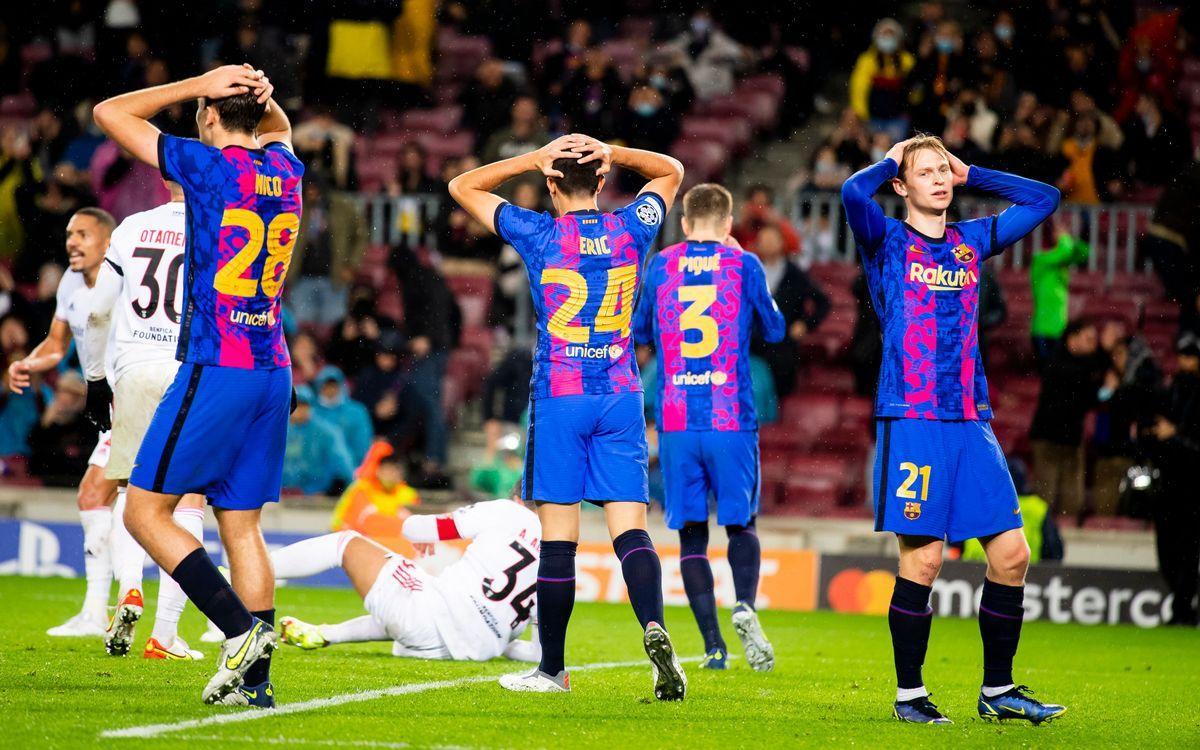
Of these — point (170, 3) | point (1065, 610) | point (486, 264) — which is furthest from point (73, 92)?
point (1065, 610)

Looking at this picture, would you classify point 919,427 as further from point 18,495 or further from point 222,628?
point 18,495

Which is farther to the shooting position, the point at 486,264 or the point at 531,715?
the point at 486,264

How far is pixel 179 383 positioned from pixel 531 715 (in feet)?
5.90

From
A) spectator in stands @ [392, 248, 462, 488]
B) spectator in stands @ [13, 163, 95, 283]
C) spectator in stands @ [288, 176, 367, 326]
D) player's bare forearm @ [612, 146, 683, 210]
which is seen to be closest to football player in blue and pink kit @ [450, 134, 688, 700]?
player's bare forearm @ [612, 146, 683, 210]

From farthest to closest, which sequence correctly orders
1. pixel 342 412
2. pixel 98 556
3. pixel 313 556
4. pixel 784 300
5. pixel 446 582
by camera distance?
pixel 342 412, pixel 784 300, pixel 98 556, pixel 313 556, pixel 446 582

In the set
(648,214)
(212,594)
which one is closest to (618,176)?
(648,214)

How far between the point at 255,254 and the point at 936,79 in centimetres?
1329

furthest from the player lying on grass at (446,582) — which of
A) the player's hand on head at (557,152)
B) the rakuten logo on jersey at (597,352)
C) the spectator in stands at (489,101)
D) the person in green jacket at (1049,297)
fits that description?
the spectator in stands at (489,101)

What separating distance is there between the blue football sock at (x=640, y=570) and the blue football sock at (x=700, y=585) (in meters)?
1.61

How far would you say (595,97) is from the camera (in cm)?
1852

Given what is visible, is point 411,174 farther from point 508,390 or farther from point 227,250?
point 227,250

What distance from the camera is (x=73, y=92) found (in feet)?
66.3

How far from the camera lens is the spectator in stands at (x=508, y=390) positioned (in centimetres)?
1609

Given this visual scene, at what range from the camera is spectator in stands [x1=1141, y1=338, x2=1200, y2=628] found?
42.7ft
